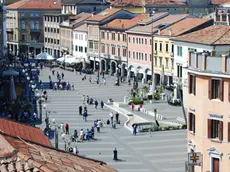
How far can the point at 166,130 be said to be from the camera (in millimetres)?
44781

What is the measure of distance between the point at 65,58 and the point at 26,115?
158 ft

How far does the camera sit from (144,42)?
79.6 metres

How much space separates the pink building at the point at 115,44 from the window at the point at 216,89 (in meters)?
57.9

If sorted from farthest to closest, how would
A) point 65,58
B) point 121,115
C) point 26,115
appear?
point 65,58, point 121,115, point 26,115

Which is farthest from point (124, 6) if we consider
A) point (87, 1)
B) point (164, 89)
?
point (164, 89)

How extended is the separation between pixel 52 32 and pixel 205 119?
3588 inches

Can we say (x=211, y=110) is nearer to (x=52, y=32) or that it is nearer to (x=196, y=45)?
(x=196, y=45)

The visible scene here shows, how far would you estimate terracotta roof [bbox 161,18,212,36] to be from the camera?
70150mm

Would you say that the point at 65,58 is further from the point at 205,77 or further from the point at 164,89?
the point at 205,77

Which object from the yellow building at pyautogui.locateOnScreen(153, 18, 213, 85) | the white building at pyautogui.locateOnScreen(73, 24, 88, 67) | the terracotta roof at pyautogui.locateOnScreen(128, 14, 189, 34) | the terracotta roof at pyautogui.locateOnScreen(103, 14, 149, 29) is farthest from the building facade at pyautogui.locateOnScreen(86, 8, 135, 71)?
the yellow building at pyautogui.locateOnScreen(153, 18, 213, 85)

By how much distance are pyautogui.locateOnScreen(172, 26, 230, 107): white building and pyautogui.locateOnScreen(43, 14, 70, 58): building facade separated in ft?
154

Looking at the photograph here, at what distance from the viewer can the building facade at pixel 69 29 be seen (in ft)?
343

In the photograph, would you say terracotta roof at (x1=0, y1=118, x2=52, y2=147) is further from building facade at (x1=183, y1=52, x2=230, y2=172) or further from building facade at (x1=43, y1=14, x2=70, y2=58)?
building facade at (x1=43, y1=14, x2=70, y2=58)

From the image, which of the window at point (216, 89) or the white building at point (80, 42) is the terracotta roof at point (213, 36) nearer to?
the window at point (216, 89)
